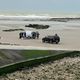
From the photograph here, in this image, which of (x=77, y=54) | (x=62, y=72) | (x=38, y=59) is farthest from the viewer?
(x=77, y=54)

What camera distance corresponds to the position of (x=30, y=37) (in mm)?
52562

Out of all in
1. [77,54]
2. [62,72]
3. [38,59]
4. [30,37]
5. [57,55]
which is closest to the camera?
[62,72]

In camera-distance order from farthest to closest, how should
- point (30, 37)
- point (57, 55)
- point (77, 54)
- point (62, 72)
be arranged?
point (30, 37) → point (77, 54) → point (57, 55) → point (62, 72)

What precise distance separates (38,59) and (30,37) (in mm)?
23234

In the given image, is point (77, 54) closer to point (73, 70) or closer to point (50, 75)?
point (73, 70)

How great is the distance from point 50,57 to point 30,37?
71.2ft

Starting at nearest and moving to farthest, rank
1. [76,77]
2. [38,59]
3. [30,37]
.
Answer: [76,77]
[38,59]
[30,37]

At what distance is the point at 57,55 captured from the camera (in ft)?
107

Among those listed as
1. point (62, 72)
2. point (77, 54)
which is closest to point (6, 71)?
point (62, 72)

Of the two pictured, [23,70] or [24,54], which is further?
[24,54]

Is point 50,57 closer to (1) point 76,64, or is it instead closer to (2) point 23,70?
(1) point 76,64

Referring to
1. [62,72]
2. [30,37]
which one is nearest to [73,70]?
[62,72]

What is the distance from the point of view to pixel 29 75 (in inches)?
989

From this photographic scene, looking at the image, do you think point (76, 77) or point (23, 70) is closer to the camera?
point (76, 77)
